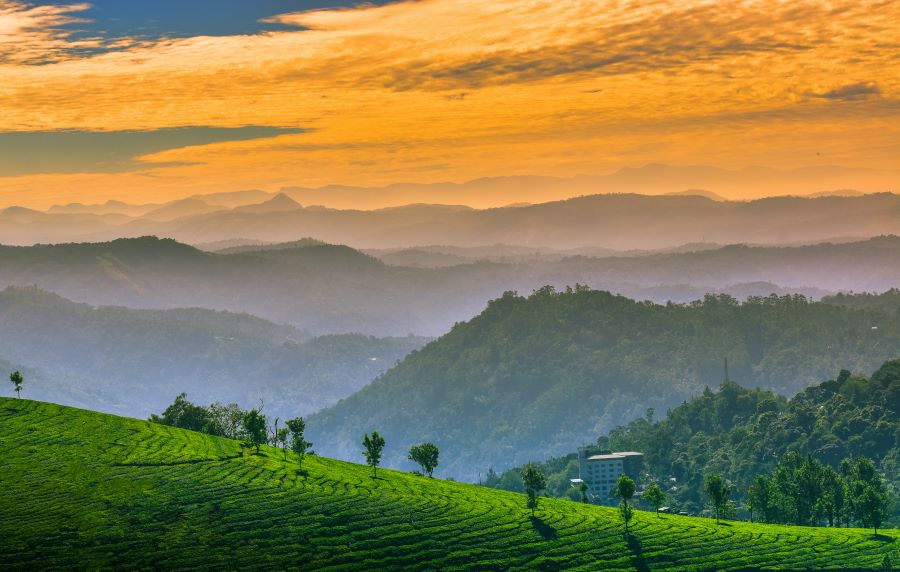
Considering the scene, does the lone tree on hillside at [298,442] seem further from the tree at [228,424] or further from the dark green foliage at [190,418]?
the tree at [228,424]

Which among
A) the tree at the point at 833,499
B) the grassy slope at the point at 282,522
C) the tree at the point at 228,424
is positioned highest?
the tree at the point at 228,424

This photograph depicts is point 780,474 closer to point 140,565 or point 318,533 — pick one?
Answer: point 318,533

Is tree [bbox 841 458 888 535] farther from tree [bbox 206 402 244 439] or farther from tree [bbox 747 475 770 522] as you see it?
tree [bbox 206 402 244 439]

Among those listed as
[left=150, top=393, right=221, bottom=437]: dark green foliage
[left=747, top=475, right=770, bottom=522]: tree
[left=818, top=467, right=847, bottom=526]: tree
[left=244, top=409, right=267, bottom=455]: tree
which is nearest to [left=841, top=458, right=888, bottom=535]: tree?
[left=818, top=467, right=847, bottom=526]: tree

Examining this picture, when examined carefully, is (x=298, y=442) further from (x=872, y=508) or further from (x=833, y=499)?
(x=872, y=508)

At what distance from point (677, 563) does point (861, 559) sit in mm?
23530

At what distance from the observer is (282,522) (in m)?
124

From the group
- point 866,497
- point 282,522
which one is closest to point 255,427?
point 282,522

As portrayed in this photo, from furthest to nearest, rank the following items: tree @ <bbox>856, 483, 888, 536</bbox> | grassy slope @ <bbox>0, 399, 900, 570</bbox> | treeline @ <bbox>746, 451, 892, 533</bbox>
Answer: treeline @ <bbox>746, 451, 892, 533</bbox> < tree @ <bbox>856, 483, 888, 536</bbox> < grassy slope @ <bbox>0, 399, 900, 570</bbox>

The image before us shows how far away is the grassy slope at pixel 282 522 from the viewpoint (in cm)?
11538

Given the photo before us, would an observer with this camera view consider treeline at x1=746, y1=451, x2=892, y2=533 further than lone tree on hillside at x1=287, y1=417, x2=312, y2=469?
Yes

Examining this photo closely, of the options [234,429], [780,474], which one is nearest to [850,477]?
[780,474]

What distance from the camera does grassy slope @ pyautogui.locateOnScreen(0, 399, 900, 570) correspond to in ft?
379

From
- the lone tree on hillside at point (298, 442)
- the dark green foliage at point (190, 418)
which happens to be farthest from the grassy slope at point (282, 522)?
the dark green foliage at point (190, 418)
